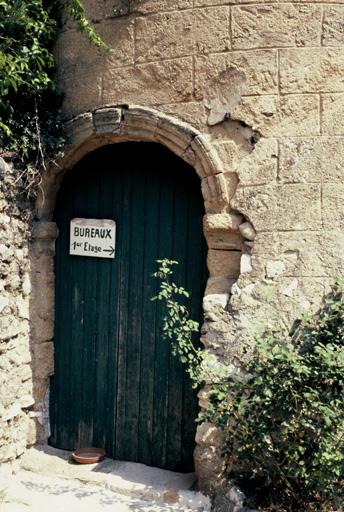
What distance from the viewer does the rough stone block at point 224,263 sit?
14.2 ft

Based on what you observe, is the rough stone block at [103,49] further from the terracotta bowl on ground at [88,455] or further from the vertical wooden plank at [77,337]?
the terracotta bowl on ground at [88,455]

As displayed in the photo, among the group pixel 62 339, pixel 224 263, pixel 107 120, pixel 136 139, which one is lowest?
pixel 62 339

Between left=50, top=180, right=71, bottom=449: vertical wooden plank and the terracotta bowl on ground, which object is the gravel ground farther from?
left=50, top=180, right=71, bottom=449: vertical wooden plank

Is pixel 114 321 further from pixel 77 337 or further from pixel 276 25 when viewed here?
pixel 276 25

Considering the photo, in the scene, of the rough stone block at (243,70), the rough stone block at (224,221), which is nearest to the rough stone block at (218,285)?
the rough stone block at (224,221)

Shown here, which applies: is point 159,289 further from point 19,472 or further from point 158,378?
point 19,472

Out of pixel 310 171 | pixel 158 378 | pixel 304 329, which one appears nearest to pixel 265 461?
pixel 304 329

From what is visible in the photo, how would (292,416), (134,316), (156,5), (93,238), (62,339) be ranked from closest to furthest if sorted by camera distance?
(292,416)
(156,5)
(134,316)
(93,238)
(62,339)

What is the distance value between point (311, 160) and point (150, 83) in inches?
50.9

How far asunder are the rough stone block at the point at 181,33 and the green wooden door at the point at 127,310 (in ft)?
2.32

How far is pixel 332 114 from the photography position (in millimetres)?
4082

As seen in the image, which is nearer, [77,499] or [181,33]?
[77,499]

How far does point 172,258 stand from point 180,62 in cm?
140

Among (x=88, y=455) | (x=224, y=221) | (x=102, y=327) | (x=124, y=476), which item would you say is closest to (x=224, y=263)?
(x=224, y=221)
